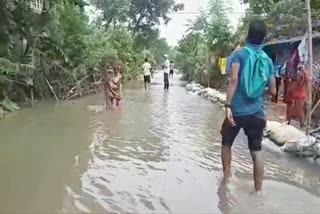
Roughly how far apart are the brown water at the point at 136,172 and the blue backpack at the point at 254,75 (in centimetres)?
117

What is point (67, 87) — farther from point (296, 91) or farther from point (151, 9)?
point (151, 9)

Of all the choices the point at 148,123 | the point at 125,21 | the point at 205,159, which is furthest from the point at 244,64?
the point at 125,21

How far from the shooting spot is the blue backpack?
5.12 m

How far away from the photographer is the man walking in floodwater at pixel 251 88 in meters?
5.12

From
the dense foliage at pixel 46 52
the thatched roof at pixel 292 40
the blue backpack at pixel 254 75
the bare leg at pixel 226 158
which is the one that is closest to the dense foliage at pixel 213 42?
the thatched roof at pixel 292 40

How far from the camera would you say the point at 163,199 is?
5.13 metres

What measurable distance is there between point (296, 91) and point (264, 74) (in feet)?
14.9

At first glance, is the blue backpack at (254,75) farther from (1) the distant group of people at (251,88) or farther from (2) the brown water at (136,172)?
(2) the brown water at (136,172)

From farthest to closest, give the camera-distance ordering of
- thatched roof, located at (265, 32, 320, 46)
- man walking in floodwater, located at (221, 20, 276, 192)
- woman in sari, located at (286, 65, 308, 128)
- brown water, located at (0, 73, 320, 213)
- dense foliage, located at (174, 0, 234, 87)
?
dense foliage, located at (174, 0, 234, 87), thatched roof, located at (265, 32, 320, 46), woman in sari, located at (286, 65, 308, 128), man walking in floodwater, located at (221, 20, 276, 192), brown water, located at (0, 73, 320, 213)

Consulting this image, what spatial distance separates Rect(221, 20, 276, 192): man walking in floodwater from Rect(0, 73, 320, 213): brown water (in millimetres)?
611

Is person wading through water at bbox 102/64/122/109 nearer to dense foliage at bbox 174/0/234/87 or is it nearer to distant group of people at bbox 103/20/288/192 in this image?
distant group of people at bbox 103/20/288/192

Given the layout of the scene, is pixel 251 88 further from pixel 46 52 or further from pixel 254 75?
pixel 46 52

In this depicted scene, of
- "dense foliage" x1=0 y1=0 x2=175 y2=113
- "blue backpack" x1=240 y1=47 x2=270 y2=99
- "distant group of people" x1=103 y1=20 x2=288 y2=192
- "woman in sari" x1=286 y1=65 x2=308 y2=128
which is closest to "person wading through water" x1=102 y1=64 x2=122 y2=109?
"dense foliage" x1=0 y1=0 x2=175 y2=113

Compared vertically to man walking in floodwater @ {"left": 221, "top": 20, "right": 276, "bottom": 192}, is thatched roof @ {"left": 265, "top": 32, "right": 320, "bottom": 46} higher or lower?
higher
